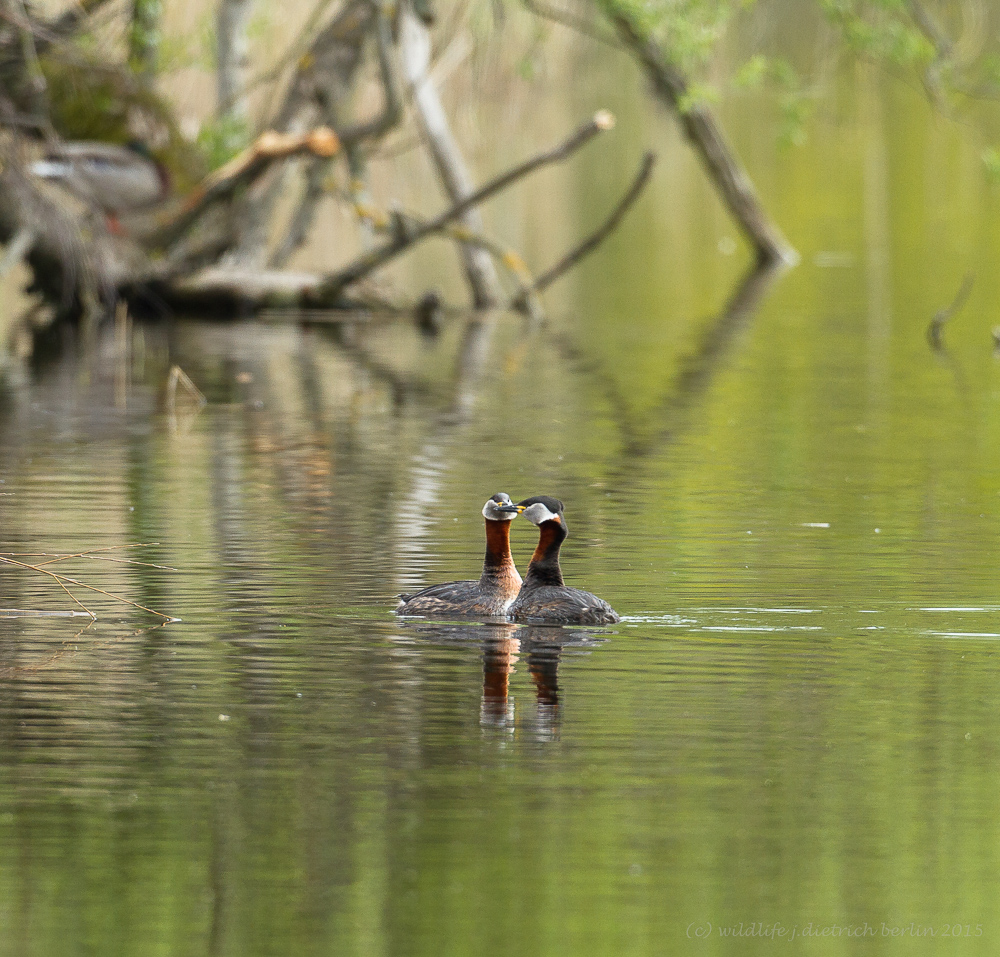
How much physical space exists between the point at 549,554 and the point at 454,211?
1540cm

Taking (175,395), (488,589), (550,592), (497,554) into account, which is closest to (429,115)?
(175,395)

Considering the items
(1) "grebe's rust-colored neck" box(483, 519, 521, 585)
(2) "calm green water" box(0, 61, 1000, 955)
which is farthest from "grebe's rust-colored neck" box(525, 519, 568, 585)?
(2) "calm green water" box(0, 61, 1000, 955)

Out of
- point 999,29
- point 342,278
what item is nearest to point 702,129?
point 342,278

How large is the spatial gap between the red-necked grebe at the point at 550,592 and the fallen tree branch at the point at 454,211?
13.6 meters

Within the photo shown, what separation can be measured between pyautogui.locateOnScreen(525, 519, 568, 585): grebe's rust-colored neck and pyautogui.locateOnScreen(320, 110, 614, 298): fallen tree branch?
13.6 meters

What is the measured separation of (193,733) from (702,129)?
75.7 feet

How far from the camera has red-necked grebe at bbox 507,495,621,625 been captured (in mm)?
9766

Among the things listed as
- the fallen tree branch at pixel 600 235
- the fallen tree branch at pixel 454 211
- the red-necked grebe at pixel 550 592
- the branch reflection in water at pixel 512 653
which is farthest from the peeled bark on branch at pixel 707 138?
the branch reflection in water at pixel 512 653

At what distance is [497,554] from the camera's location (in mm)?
10039

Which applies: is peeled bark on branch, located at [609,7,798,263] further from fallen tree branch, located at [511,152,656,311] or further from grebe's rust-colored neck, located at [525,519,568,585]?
Answer: grebe's rust-colored neck, located at [525,519,568,585]

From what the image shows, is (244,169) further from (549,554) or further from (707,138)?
(549,554)

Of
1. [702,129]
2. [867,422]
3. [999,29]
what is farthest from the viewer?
[999,29]

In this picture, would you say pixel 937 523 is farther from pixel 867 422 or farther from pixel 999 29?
pixel 999 29

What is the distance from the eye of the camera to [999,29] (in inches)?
2320
